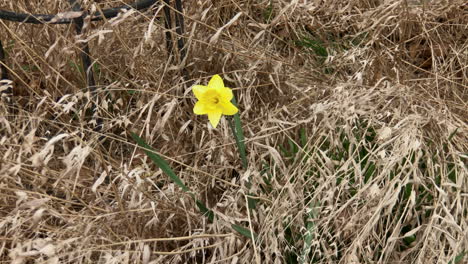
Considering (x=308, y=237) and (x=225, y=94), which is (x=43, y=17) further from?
(x=308, y=237)

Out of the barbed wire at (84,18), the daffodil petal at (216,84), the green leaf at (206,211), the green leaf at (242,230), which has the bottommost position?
the green leaf at (206,211)

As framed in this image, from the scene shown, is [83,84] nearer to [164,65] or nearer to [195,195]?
[164,65]

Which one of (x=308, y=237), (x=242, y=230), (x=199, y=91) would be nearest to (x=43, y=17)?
(x=199, y=91)

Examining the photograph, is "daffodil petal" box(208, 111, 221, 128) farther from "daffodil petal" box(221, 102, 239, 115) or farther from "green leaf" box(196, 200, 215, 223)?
"green leaf" box(196, 200, 215, 223)

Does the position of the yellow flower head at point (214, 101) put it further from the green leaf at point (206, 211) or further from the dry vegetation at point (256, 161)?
the green leaf at point (206, 211)

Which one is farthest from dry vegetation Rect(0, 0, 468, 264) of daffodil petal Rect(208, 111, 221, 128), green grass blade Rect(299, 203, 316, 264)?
daffodil petal Rect(208, 111, 221, 128)

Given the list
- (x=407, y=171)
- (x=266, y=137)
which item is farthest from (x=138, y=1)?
(x=407, y=171)

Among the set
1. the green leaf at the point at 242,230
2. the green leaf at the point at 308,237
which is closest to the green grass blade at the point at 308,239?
the green leaf at the point at 308,237
